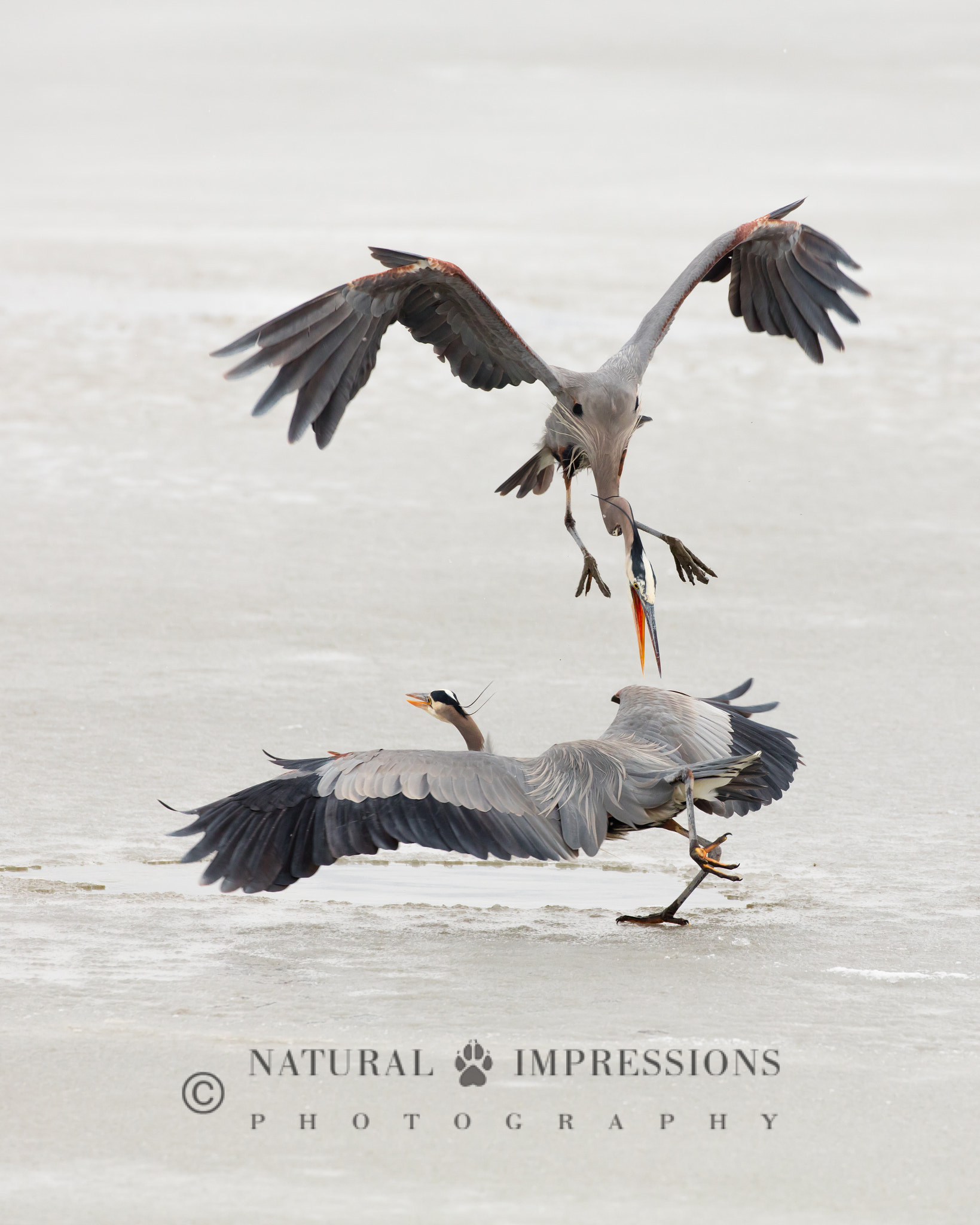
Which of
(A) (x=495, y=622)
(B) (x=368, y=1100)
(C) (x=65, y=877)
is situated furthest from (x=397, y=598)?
(B) (x=368, y=1100)

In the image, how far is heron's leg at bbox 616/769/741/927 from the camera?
534cm

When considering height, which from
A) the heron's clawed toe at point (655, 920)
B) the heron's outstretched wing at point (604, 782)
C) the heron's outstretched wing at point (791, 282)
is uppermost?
the heron's outstretched wing at point (791, 282)

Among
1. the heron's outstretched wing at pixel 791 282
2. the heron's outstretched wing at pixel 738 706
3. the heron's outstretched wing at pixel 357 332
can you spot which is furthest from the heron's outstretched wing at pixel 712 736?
the heron's outstretched wing at pixel 791 282

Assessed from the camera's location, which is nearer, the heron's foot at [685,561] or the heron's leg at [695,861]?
the heron's leg at [695,861]

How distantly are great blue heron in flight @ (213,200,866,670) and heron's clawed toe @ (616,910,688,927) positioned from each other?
2.48 ft

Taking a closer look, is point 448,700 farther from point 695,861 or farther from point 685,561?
point 695,861

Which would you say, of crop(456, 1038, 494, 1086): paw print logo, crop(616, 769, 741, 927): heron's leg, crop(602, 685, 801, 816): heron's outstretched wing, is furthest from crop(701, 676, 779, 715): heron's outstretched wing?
crop(456, 1038, 494, 1086): paw print logo

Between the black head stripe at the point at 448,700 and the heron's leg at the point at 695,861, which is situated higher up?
the black head stripe at the point at 448,700

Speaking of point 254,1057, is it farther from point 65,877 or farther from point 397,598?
point 397,598

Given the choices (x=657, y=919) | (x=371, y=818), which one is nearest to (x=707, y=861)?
(x=657, y=919)

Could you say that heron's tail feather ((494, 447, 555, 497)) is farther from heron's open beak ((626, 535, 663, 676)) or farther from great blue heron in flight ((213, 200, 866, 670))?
Result: heron's open beak ((626, 535, 663, 676))

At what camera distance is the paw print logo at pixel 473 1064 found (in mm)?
4062

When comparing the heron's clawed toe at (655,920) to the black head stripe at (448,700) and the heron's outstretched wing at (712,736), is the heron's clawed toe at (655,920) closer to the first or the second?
the heron's outstretched wing at (712,736)

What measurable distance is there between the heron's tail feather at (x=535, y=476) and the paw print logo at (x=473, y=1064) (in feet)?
9.49
